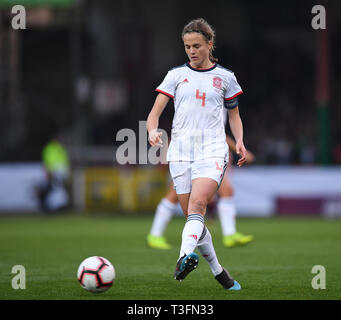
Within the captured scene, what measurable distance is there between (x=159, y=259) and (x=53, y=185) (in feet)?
36.4

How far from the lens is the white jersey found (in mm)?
6625

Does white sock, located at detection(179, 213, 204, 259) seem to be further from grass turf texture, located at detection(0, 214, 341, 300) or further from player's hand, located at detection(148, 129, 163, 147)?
player's hand, located at detection(148, 129, 163, 147)

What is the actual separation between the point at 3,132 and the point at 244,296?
1997 centimetres

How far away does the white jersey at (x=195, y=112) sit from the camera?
662 cm

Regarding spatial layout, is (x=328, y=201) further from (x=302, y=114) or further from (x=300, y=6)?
(x=300, y=6)

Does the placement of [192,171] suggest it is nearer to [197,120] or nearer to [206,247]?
[197,120]

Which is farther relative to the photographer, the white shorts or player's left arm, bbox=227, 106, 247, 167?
player's left arm, bbox=227, 106, 247, 167

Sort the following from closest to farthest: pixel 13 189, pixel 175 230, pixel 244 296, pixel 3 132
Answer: pixel 244 296
pixel 175 230
pixel 13 189
pixel 3 132

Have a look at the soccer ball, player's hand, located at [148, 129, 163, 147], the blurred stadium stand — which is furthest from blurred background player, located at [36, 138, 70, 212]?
player's hand, located at [148, 129, 163, 147]

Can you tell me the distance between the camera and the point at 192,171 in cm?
664

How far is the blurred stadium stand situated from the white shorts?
686 inches

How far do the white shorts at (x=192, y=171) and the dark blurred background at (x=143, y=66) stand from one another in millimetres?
18009

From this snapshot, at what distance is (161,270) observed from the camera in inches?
335
